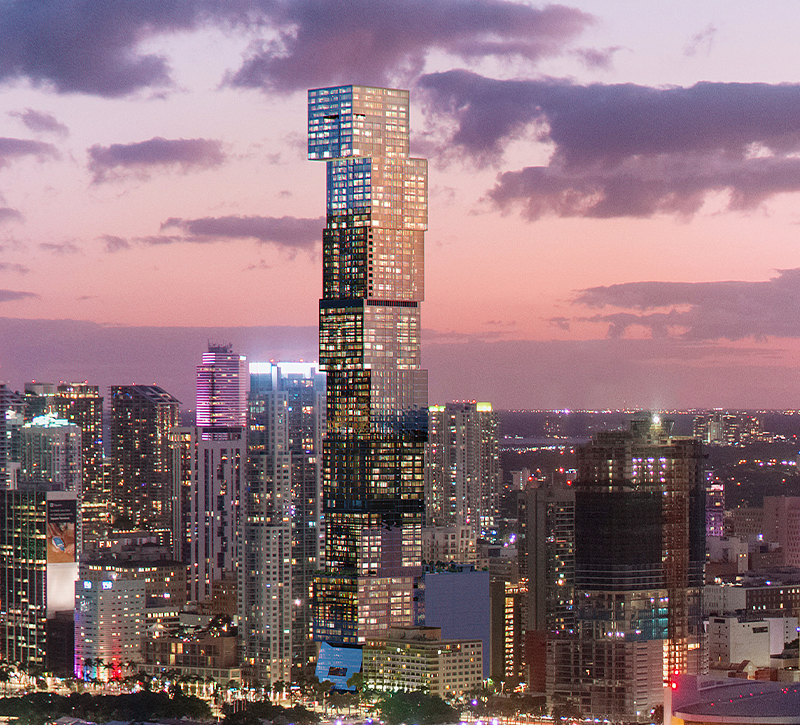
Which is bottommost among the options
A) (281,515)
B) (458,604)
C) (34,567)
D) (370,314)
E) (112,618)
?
(112,618)

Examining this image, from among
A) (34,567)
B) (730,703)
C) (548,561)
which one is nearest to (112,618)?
(34,567)

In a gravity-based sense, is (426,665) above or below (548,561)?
below

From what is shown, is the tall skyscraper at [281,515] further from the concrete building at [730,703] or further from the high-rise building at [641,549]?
the concrete building at [730,703]

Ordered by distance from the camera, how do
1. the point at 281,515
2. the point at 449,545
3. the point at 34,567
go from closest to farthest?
the point at 449,545, the point at 34,567, the point at 281,515

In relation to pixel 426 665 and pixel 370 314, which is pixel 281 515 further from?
pixel 426 665

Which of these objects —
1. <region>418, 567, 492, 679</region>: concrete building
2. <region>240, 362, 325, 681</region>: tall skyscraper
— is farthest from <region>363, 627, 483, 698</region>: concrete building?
<region>240, 362, 325, 681</region>: tall skyscraper

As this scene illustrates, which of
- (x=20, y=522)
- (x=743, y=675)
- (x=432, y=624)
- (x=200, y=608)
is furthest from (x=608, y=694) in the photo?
(x=20, y=522)
